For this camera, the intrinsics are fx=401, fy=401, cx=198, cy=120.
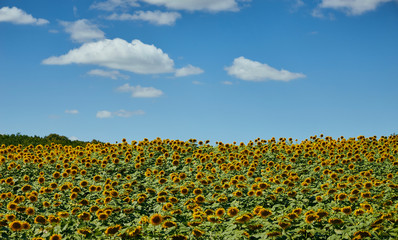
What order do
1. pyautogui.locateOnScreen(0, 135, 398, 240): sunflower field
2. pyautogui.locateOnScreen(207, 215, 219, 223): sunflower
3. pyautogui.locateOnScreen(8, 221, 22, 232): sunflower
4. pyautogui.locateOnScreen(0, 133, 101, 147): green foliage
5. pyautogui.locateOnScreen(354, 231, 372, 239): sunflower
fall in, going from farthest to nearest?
pyautogui.locateOnScreen(0, 133, 101, 147): green foliage
pyautogui.locateOnScreen(8, 221, 22, 232): sunflower
pyautogui.locateOnScreen(207, 215, 219, 223): sunflower
pyautogui.locateOnScreen(0, 135, 398, 240): sunflower field
pyautogui.locateOnScreen(354, 231, 372, 239): sunflower

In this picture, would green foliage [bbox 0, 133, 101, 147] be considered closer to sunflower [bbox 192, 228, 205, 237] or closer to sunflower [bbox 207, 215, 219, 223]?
sunflower [bbox 207, 215, 219, 223]

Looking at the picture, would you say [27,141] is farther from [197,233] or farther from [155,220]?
[197,233]

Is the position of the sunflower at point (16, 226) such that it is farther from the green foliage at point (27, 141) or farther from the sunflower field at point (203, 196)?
the green foliage at point (27, 141)

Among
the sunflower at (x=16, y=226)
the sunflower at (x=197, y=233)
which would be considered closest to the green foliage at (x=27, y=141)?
the sunflower at (x=16, y=226)

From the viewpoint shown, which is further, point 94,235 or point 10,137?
point 10,137

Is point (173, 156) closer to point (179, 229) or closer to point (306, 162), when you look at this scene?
point (306, 162)

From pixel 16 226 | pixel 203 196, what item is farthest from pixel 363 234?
pixel 16 226

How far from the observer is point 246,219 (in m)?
6.89

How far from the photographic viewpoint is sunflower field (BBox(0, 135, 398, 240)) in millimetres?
7230

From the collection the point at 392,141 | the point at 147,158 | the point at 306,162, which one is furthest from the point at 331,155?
the point at 147,158

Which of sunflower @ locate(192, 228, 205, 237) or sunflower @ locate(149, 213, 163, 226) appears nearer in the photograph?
sunflower @ locate(192, 228, 205, 237)

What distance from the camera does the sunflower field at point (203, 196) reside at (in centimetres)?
723

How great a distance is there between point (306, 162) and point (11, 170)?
11120 millimetres

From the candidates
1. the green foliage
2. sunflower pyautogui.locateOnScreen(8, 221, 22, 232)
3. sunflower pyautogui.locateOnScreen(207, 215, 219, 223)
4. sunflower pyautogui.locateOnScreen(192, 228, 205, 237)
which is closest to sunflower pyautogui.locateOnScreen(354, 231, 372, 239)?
sunflower pyautogui.locateOnScreen(207, 215, 219, 223)
